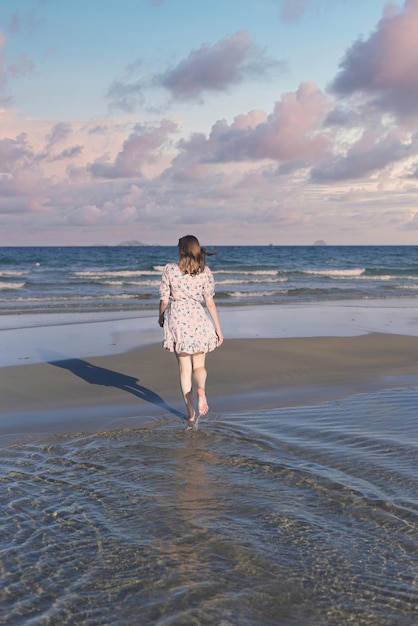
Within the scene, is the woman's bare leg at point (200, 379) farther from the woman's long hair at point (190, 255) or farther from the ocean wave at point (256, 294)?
the ocean wave at point (256, 294)

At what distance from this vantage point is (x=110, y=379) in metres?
9.26

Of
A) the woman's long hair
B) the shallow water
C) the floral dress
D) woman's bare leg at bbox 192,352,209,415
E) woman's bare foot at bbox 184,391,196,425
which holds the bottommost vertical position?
the shallow water

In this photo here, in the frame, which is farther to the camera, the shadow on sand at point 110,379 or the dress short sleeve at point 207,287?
the shadow on sand at point 110,379

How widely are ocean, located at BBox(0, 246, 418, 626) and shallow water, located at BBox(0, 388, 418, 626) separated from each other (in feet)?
0.03

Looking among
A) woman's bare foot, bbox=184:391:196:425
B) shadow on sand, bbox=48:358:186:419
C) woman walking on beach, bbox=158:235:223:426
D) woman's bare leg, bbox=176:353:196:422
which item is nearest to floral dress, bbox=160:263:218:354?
woman walking on beach, bbox=158:235:223:426

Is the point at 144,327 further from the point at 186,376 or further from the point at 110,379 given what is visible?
the point at 186,376

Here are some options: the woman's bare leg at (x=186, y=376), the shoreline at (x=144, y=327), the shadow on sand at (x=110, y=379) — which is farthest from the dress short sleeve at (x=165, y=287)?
the shoreline at (x=144, y=327)

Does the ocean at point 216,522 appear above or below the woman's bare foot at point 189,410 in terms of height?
below

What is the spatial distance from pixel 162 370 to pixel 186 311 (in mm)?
3424

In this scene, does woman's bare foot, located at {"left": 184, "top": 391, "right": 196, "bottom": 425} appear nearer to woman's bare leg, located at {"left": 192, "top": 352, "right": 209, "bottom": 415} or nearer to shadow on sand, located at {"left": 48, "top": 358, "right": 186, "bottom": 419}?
woman's bare leg, located at {"left": 192, "top": 352, "right": 209, "bottom": 415}

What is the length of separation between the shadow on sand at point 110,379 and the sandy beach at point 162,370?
14mm

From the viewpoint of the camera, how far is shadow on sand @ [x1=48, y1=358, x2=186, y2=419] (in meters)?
8.05

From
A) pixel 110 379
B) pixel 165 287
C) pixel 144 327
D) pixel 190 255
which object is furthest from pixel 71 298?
pixel 190 255

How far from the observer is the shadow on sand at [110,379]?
8.05 meters
